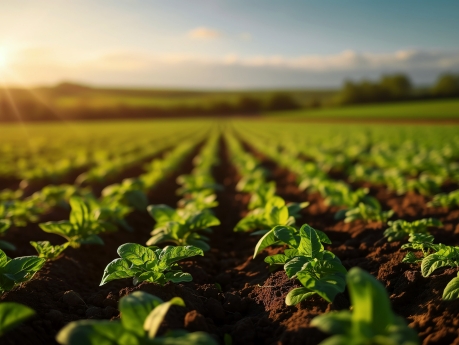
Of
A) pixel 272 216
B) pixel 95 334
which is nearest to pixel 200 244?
pixel 272 216

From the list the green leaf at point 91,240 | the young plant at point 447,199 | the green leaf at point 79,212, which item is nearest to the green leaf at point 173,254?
the green leaf at point 91,240

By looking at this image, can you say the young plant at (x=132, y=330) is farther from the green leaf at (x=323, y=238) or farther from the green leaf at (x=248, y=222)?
→ the green leaf at (x=248, y=222)

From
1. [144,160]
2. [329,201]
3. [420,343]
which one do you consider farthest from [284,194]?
[144,160]

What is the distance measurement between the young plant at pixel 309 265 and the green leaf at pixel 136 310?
0.96 meters

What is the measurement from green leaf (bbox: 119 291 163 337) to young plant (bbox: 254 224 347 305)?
958mm

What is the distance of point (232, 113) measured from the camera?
93688 millimetres

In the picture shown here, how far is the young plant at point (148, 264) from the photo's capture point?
2646mm

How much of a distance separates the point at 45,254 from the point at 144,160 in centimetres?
964

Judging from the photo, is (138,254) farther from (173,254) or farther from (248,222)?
(248,222)

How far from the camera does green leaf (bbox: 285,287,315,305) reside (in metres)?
2.46

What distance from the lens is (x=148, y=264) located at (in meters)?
2.68

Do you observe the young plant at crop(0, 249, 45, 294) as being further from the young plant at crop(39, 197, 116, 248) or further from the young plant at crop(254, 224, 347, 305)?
the young plant at crop(254, 224, 347, 305)

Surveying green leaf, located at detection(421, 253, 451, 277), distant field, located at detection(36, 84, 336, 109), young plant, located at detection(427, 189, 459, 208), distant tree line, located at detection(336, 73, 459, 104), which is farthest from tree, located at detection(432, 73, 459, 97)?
green leaf, located at detection(421, 253, 451, 277)

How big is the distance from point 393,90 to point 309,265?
291 feet
